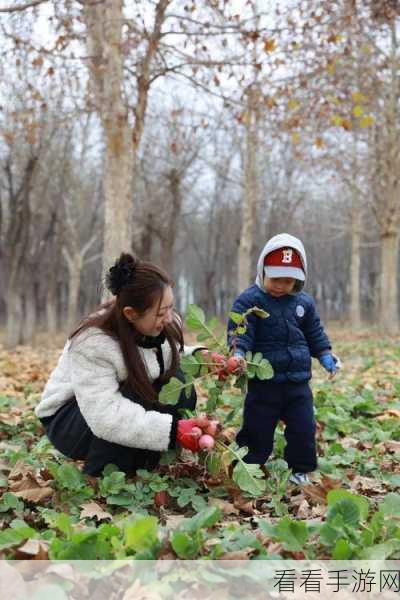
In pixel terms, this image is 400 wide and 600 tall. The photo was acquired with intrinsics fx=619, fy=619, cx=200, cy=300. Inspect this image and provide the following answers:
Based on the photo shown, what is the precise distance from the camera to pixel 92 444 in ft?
9.32

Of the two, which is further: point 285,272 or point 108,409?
point 285,272

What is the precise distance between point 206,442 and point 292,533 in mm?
676

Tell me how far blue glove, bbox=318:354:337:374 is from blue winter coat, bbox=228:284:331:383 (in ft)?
0.27

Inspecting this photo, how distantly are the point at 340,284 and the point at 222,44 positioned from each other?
104ft

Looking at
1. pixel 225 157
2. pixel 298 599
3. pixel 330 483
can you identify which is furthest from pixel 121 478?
pixel 225 157

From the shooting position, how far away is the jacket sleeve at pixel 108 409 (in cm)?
267

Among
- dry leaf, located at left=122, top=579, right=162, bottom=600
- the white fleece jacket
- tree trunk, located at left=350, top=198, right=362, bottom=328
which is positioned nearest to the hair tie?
the white fleece jacket

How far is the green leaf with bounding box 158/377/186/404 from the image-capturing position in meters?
2.64

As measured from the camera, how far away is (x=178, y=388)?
265 cm

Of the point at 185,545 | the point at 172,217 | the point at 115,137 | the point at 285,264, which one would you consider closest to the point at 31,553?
the point at 185,545

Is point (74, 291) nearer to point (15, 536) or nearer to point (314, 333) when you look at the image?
point (314, 333)

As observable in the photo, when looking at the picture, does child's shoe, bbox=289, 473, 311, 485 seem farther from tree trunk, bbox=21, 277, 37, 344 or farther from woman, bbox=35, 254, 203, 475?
tree trunk, bbox=21, 277, 37, 344

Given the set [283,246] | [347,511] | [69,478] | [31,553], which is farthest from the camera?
[283,246]

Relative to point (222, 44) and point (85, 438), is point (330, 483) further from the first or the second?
point (222, 44)
